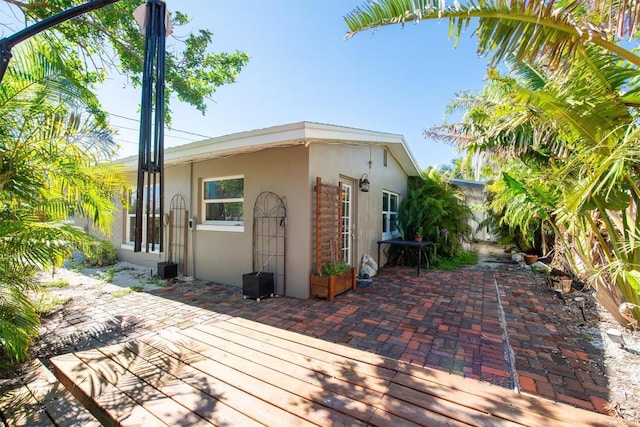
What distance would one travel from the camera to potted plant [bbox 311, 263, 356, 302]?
523 cm

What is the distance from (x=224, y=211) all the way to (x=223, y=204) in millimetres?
169

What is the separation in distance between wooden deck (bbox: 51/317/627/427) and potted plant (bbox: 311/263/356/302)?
2609 millimetres

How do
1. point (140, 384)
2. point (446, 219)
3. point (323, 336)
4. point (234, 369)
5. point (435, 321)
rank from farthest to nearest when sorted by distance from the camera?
point (446, 219), point (435, 321), point (323, 336), point (234, 369), point (140, 384)

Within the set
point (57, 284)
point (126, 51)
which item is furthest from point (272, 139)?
point (57, 284)

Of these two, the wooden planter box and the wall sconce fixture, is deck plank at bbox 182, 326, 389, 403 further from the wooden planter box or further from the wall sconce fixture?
the wall sconce fixture

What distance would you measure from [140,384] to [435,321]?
387 cm

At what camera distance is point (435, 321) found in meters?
4.39

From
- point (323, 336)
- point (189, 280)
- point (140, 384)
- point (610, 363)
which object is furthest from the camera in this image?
point (189, 280)

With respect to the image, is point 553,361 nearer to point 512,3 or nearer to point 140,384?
point 512,3

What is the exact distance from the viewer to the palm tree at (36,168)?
8.66 ft

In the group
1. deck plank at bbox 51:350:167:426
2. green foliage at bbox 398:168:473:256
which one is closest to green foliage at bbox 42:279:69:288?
deck plank at bbox 51:350:167:426

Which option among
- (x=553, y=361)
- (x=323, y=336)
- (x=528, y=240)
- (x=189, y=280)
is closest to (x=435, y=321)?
(x=553, y=361)

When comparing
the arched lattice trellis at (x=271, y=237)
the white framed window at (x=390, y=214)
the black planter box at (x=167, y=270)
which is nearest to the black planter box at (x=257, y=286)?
the arched lattice trellis at (x=271, y=237)

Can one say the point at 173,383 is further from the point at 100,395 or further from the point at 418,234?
the point at 418,234
